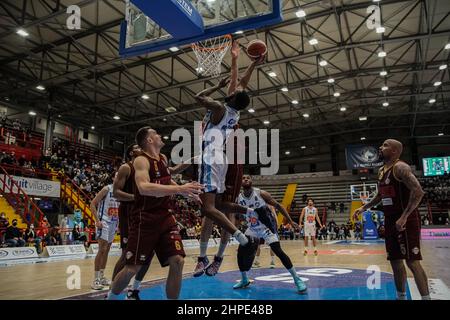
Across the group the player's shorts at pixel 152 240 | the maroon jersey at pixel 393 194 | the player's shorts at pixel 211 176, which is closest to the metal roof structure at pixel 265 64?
the maroon jersey at pixel 393 194

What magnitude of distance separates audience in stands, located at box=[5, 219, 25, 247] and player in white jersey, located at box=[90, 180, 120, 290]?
24.2 ft

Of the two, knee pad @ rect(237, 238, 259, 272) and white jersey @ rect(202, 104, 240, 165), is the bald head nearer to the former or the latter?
white jersey @ rect(202, 104, 240, 165)

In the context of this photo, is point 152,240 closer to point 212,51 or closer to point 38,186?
point 212,51

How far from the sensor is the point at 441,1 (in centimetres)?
1541

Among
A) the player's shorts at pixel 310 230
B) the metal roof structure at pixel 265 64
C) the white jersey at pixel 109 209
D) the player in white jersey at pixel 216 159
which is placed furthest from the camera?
the metal roof structure at pixel 265 64

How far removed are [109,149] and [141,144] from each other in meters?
Result: 30.7

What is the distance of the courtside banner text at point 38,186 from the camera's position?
1532 centimetres

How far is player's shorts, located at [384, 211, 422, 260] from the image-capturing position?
438cm

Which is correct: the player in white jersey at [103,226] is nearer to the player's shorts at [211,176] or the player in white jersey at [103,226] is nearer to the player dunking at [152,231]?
the player's shorts at [211,176]

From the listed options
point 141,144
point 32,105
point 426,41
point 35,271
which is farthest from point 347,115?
point 141,144

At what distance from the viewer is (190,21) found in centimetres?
678

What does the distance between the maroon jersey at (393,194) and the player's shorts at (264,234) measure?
2.08 m

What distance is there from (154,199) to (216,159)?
1045 mm
